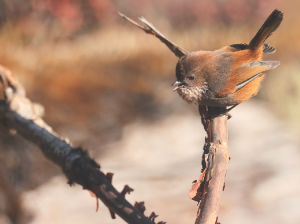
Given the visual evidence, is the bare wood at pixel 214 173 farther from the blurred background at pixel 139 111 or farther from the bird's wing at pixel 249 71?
the blurred background at pixel 139 111

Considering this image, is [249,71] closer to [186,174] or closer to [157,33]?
[157,33]

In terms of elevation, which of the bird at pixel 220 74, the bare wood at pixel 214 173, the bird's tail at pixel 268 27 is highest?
the bird's tail at pixel 268 27

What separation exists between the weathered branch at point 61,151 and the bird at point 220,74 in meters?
0.74

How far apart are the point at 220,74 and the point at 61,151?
1.06 metres

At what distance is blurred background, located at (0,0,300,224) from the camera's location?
308cm

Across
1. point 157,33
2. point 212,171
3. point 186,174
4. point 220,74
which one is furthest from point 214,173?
point 186,174

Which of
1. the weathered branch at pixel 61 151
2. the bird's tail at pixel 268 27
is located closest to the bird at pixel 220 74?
the bird's tail at pixel 268 27

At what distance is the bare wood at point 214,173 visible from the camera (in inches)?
46.3

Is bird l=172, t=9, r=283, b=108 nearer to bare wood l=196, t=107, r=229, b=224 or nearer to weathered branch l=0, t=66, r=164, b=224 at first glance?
bare wood l=196, t=107, r=229, b=224

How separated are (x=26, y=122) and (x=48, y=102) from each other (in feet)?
5.92

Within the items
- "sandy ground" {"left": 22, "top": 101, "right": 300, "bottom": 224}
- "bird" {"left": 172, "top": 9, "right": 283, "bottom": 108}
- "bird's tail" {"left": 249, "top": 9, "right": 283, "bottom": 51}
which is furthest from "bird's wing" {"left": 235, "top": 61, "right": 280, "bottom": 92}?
"sandy ground" {"left": 22, "top": 101, "right": 300, "bottom": 224}

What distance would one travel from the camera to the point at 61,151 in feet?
4.92

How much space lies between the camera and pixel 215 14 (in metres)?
4.43

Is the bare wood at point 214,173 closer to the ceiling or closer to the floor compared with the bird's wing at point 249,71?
closer to the floor
